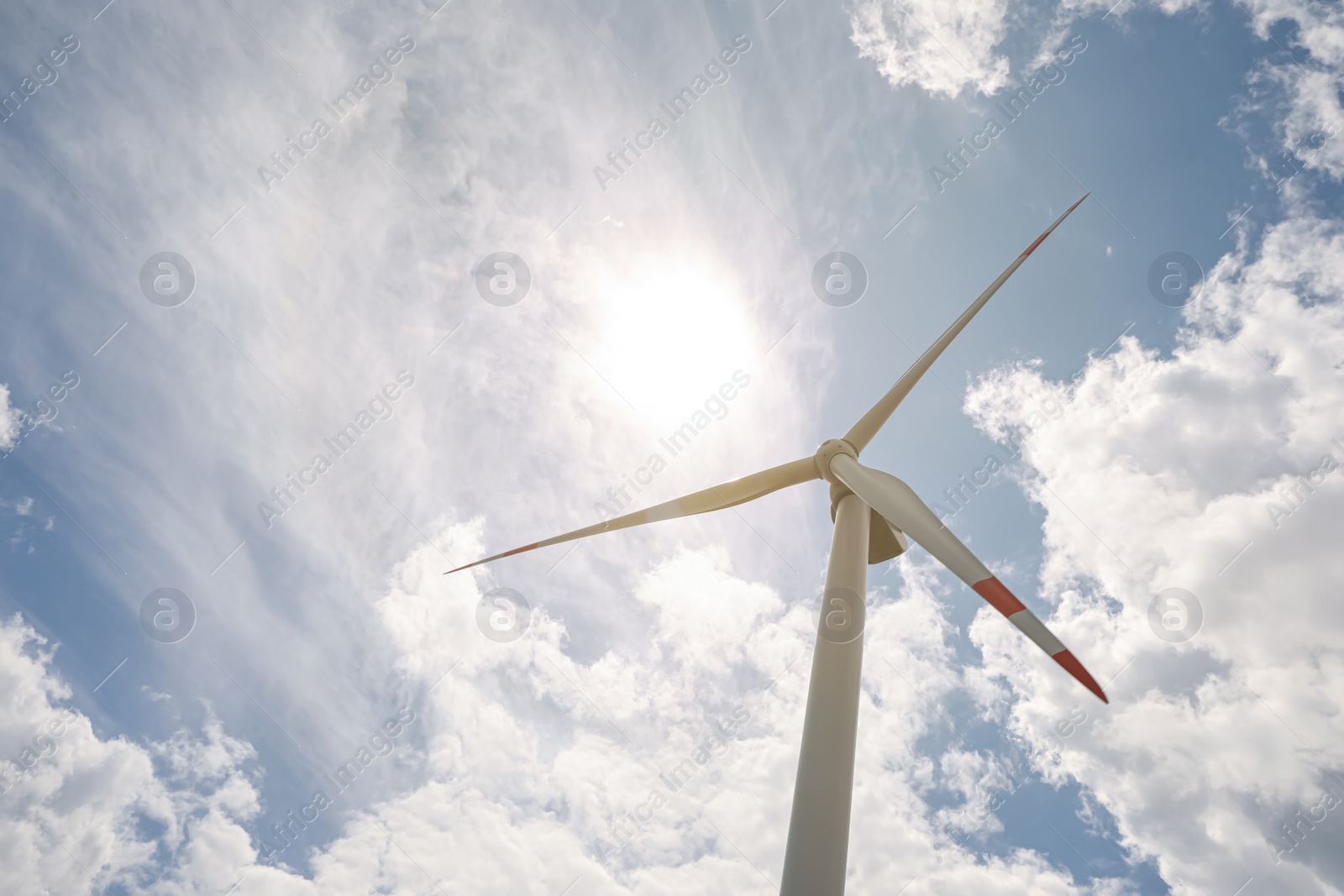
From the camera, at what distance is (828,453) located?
21484 millimetres

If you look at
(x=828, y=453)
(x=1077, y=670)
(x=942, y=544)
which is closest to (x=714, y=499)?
(x=828, y=453)

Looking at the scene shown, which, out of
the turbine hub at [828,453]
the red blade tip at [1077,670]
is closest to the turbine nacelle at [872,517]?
the turbine hub at [828,453]

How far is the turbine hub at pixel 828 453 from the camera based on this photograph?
842 inches

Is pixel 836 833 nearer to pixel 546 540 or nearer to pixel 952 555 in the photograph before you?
pixel 952 555

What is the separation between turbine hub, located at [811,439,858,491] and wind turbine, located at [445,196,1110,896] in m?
0.03

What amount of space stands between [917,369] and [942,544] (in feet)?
30.4

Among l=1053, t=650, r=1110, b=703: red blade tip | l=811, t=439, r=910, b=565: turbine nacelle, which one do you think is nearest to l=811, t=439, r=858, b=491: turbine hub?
l=811, t=439, r=910, b=565: turbine nacelle

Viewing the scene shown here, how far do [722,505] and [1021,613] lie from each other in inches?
414

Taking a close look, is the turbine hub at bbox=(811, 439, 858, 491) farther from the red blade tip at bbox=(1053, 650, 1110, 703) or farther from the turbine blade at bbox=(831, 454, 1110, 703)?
the red blade tip at bbox=(1053, 650, 1110, 703)

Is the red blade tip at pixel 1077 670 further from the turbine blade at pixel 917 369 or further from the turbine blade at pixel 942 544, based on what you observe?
the turbine blade at pixel 917 369

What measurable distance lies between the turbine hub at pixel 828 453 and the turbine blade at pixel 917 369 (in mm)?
1205

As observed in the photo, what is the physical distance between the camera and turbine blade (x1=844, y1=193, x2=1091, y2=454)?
23141mm

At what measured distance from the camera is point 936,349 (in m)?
24.4

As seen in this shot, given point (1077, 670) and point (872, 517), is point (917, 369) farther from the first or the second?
point (1077, 670)
